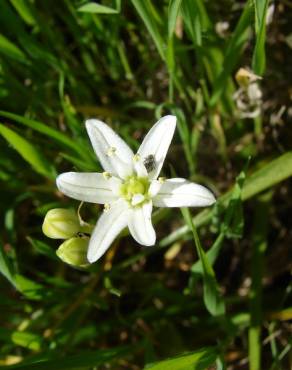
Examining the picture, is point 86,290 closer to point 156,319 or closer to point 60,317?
point 60,317

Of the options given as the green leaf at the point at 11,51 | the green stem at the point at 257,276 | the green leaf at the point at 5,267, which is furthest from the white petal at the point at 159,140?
the green leaf at the point at 11,51

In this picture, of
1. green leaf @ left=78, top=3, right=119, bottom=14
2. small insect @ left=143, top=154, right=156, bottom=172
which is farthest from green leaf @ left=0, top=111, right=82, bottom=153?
green leaf @ left=78, top=3, right=119, bottom=14

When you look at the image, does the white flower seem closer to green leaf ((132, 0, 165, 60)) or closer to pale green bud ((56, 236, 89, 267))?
pale green bud ((56, 236, 89, 267))

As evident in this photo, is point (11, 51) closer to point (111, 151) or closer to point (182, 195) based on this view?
point (111, 151)

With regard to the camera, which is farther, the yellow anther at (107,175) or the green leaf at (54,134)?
the green leaf at (54,134)

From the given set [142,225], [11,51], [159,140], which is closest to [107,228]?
[142,225]

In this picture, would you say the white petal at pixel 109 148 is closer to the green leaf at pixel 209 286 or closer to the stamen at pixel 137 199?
the stamen at pixel 137 199
